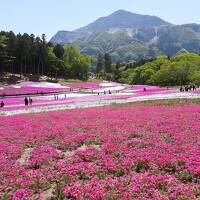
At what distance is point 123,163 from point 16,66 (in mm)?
129936

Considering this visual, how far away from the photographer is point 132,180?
1612cm

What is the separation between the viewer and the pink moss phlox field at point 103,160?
599 inches

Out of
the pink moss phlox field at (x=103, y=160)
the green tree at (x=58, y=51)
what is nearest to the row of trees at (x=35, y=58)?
the green tree at (x=58, y=51)

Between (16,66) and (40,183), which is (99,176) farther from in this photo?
(16,66)

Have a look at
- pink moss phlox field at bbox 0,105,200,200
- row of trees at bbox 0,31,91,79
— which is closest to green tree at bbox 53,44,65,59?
row of trees at bbox 0,31,91,79

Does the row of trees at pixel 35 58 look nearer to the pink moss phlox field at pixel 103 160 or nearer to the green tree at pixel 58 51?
the green tree at pixel 58 51

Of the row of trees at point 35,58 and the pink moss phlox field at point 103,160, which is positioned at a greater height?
the row of trees at point 35,58

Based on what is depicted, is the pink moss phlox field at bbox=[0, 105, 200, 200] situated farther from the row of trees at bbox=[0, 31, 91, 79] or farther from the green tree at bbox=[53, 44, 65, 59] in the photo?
the green tree at bbox=[53, 44, 65, 59]

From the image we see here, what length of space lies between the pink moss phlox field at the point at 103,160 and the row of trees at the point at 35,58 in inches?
3753

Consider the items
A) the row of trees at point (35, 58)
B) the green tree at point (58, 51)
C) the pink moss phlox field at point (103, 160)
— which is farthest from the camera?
the green tree at point (58, 51)

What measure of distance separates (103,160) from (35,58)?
134342mm

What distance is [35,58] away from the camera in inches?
5881

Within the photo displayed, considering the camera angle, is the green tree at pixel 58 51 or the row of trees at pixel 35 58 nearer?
the row of trees at pixel 35 58

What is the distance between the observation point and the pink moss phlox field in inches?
599
